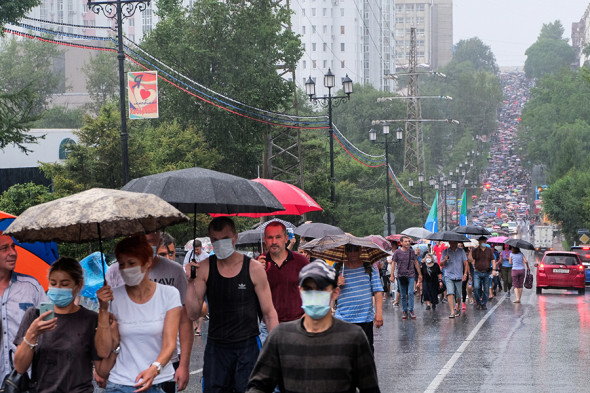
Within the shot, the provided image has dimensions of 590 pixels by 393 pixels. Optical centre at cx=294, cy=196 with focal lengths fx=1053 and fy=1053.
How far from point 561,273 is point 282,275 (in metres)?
25.0

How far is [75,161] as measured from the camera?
96.6 feet

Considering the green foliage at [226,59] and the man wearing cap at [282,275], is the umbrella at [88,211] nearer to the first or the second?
the man wearing cap at [282,275]

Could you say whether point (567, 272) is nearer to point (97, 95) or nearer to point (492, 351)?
point (492, 351)

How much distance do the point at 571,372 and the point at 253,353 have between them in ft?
22.5

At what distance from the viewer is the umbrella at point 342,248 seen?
11.2m

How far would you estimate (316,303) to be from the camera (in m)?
4.93

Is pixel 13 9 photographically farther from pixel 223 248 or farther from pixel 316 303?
pixel 316 303

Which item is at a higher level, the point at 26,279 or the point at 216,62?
the point at 216,62

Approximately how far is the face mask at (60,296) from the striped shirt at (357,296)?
16.5 ft

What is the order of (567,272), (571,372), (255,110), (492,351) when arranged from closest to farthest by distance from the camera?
(571,372) < (492,351) < (567,272) < (255,110)

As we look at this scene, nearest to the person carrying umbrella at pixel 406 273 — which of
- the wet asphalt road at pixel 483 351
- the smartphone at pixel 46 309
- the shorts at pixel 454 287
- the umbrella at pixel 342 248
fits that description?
the wet asphalt road at pixel 483 351

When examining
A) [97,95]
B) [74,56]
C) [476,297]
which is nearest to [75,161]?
[476,297]

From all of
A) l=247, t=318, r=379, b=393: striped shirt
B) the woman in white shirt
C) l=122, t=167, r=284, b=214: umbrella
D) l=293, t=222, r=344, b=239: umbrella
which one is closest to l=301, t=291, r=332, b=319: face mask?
l=247, t=318, r=379, b=393: striped shirt

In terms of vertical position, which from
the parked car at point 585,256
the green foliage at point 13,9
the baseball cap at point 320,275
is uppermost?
the green foliage at point 13,9
